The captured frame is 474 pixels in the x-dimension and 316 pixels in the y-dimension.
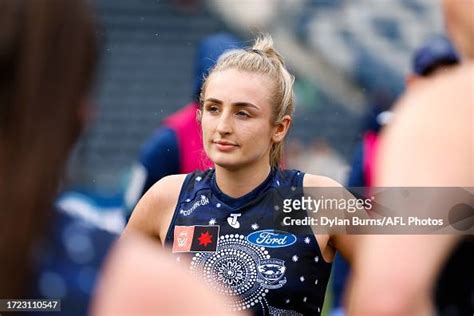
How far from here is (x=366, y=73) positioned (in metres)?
7.58

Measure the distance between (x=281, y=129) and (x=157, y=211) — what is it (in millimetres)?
359

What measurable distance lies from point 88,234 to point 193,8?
21.6 ft

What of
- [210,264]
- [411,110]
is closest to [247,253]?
[210,264]

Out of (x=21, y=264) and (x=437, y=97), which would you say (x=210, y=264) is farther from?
(x=21, y=264)

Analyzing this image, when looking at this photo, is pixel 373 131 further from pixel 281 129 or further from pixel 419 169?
pixel 419 169

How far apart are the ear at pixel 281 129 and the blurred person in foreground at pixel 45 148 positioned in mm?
1544

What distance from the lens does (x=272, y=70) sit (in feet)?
7.97

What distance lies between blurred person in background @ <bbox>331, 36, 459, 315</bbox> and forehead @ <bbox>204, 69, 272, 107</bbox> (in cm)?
52

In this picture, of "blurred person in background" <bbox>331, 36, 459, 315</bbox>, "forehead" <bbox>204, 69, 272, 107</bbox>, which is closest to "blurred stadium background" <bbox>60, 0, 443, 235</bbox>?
"blurred person in background" <bbox>331, 36, 459, 315</bbox>

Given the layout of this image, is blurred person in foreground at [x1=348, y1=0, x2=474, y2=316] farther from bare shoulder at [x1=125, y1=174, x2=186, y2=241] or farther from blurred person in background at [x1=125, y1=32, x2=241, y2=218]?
blurred person in background at [x1=125, y1=32, x2=241, y2=218]

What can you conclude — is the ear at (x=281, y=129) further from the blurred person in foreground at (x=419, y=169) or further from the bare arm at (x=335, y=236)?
the blurred person in foreground at (x=419, y=169)

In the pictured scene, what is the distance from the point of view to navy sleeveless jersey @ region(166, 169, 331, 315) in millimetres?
2273

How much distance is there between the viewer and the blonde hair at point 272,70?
241 centimetres

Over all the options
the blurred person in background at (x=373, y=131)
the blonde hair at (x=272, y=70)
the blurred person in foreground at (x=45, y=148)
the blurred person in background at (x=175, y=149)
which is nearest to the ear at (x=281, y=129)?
the blonde hair at (x=272, y=70)
